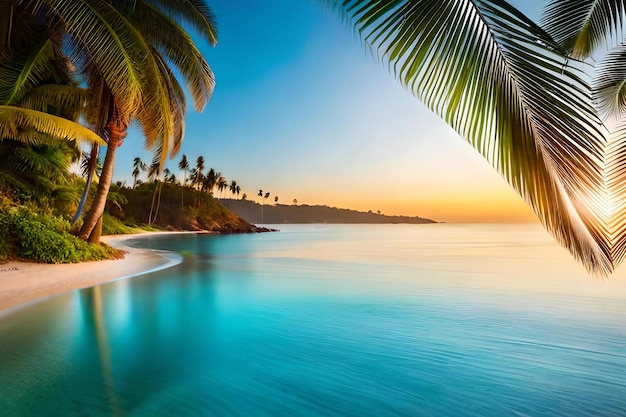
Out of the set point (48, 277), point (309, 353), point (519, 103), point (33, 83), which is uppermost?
point (33, 83)

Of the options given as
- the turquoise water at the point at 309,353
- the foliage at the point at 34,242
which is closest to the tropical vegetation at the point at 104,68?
the foliage at the point at 34,242

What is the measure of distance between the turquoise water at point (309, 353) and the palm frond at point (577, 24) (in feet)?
14.3

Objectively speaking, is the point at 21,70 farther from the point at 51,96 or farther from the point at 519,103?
the point at 519,103

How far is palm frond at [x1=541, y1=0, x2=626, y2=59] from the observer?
15.9 ft

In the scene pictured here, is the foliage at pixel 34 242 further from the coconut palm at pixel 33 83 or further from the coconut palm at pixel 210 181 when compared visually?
the coconut palm at pixel 210 181

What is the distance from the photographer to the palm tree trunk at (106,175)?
488 inches

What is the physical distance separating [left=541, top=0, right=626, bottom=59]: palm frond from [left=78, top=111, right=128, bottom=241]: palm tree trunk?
1230 centimetres

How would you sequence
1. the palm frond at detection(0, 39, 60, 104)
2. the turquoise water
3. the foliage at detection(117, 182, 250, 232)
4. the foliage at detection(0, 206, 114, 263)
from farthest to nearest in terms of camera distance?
the foliage at detection(117, 182, 250, 232) < the foliage at detection(0, 206, 114, 263) < the palm frond at detection(0, 39, 60, 104) < the turquoise water

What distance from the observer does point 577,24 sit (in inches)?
203

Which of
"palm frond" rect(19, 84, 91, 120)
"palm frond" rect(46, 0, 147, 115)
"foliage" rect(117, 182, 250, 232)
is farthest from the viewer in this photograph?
"foliage" rect(117, 182, 250, 232)

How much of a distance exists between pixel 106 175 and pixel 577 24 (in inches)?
508

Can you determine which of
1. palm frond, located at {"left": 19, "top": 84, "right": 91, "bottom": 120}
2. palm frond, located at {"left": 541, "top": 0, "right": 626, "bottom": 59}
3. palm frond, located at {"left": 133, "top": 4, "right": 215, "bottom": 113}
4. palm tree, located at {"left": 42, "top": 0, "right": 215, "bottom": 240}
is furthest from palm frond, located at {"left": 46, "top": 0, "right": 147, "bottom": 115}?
palm frond, located at {"left": 541, "top": 0, "right": 626, "bottom": 59}

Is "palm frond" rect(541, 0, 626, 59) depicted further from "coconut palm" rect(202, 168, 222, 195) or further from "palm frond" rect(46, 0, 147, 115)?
"coconut palm" rect(202, 168, 222, 195)

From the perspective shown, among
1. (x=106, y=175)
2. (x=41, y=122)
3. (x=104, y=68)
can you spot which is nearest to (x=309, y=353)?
(x=41, y=122)
